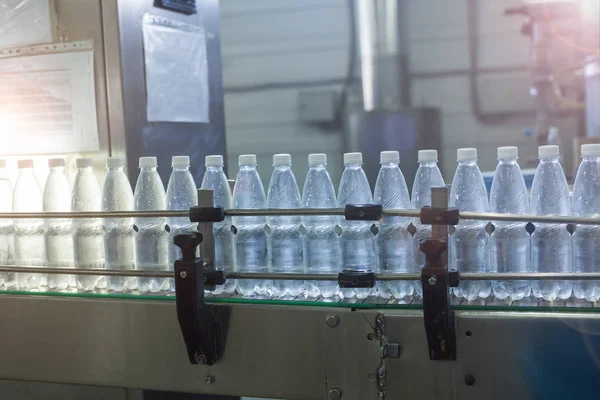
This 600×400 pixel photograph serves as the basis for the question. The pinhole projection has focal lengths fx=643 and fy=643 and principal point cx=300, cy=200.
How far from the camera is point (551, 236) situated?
4.08 feet

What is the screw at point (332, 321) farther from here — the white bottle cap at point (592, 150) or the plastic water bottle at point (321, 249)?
the white bottle cap at point (592, 150)

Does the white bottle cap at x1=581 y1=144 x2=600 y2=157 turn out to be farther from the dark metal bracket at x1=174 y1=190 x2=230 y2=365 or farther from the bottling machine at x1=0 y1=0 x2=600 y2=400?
the dark metal bracket at x1=174 y1=190 x2=230 y2=365

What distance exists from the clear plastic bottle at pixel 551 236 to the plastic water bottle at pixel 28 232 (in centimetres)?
113

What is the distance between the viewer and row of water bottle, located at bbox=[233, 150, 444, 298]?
131 centimetres

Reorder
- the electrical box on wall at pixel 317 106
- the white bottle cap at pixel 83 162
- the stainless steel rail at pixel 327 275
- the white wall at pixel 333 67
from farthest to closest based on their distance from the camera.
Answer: the electrical box on wall at pixel 317 106 < the white wall at pixel 333 67 < the white bottle cap at pixel 83 162 < the stainless steel rail at pixel 327 275

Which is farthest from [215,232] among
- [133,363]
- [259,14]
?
[259,14]

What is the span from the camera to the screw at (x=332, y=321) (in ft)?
3.98

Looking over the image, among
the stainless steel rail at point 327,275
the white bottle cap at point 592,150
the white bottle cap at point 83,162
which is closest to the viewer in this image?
Result: the stainless steel rail at point 327,275

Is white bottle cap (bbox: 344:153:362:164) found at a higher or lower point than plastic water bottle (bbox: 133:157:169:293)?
higher

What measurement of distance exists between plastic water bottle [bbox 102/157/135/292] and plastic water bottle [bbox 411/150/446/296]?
2.12 feet

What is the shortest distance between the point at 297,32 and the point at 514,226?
257 centimetres

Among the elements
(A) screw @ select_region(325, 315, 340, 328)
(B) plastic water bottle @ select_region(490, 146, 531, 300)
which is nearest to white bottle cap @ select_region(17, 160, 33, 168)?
(A) screw @ select_region(325, 315, 340, 328)

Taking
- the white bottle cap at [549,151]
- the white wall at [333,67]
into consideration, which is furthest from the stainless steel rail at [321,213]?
the white wall at [333,67]

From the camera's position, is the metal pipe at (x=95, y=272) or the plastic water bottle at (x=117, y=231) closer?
the metal pipe at (x=95, y=272)
